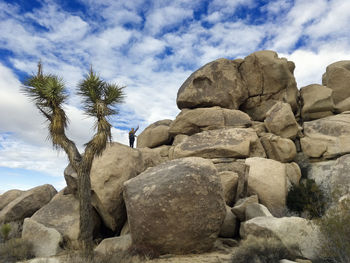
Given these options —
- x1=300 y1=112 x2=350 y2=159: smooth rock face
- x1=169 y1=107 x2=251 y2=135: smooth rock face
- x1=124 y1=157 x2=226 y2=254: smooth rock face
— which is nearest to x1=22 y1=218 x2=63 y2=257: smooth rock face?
x1=124 y1=157 x2=226 y2=254: smooth rock face

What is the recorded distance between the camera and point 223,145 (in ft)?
50.2

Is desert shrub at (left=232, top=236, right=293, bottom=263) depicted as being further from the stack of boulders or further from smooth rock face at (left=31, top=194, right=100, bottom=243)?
smooth rock face at (left=31, top=194, right=100, bottom=243)

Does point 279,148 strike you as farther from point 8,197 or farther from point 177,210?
point 8,197

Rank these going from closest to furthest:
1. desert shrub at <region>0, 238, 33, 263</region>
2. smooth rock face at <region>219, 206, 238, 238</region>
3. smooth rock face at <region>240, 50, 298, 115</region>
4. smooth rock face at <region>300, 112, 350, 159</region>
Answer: desert shrub at <region>0, 238, 33, 263</region> → smooth rock face at <region>219, 206, 238, 238</region> → smooth rock face at <region>300, 112, 350, 159</region> → smooth rock face at <region>240, 50, 298, 115</region>

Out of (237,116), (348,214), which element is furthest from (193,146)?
(348,214)

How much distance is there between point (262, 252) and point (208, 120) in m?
12.3

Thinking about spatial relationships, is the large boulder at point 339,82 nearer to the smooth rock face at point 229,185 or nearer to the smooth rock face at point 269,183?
the smooth rock face at point 269,183

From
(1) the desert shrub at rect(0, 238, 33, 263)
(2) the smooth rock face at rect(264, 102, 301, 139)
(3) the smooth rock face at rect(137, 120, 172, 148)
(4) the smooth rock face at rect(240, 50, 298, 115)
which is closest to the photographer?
(1) the desert shrub at rect(0, 238, 33, 263)

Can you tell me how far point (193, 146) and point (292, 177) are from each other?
543 centimetres

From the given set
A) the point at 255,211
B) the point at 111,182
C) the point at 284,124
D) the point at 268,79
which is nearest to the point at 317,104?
the point at 268,79

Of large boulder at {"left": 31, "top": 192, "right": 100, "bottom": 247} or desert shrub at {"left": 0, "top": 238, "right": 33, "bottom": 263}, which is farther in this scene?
large boulder at {"left": 31, "top": 192, "right": 100, "bottom": 247}

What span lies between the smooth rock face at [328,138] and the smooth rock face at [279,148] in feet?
3.79

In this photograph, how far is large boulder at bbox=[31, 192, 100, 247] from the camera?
12.3 metres

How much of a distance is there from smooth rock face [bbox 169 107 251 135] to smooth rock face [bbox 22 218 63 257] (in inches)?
403
